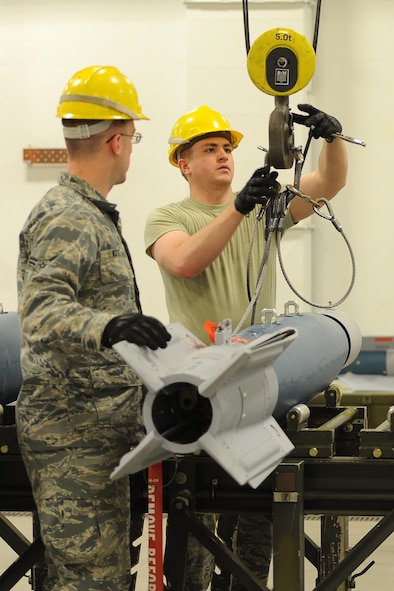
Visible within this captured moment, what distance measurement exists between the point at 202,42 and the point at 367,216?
1.35 m

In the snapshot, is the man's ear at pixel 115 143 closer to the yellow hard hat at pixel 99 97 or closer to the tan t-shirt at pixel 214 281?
the yellow hard hat at pixel 99 97

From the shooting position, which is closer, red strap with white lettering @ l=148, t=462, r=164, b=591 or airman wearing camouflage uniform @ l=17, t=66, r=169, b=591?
airman wearing camouflage uniform @ l=17, t=66, r=169, b=591

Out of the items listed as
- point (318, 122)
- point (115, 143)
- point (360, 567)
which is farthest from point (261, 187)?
point (360, 567)

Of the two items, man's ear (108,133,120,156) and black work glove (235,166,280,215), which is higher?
man's ear (108,133,120,156)

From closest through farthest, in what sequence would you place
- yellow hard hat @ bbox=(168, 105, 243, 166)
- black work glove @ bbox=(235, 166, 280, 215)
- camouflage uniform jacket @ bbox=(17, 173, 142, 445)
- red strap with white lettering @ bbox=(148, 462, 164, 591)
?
1. camouflage uniform jacket @ bbox=(17, 173, 142, 445)
2. red strap with white lettering @ bbox=(148, 462, 164, 591)
3. black work glove @ bbox=(235, 166, 280, 215)
4. yellow hard hat @ bbox=(168, 105, 243, 166)

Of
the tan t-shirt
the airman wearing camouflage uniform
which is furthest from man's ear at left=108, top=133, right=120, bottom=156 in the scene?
the tan t-shirt

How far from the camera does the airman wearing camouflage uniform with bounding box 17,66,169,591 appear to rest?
86.5 inches

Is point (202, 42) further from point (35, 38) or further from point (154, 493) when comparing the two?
point (154, 493)

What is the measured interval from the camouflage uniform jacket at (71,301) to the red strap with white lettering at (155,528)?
15 cm

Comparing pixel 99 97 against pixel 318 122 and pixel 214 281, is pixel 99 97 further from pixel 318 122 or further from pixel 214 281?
pixel 214 281

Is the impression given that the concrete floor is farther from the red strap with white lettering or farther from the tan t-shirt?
the red strap with white lettering

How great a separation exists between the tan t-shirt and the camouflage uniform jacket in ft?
2.15

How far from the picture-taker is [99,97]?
7.77 feet

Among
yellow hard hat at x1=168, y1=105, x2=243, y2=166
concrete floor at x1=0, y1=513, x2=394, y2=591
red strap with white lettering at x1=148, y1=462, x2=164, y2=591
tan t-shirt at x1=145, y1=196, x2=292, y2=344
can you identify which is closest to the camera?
red strap with white lettering at x1=148, y1=462, x2=164, y2=591
